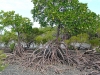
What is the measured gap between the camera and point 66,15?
474 inches

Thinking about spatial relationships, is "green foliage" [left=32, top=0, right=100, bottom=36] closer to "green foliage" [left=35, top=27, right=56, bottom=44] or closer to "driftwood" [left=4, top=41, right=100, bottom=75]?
"driftwood" [left=4, top=41, right=100, bottom=75]

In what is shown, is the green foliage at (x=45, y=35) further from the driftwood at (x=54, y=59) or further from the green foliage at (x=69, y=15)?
the green foliage at (x=69, y=15)

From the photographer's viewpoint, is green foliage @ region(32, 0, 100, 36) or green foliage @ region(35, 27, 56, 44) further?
green foliage @ region(35, 27, 56, 44)

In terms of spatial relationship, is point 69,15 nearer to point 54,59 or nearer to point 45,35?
point 54,59

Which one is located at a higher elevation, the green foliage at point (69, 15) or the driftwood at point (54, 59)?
the green foliage at point (69, 15)

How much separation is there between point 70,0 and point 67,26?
1.26m

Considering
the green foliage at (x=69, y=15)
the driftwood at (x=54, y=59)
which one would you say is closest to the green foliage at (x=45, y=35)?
the driftwood at (x=54, y=59)

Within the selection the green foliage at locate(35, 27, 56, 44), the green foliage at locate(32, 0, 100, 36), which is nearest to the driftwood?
the green foliage at locate(32, 0, 100, 36)

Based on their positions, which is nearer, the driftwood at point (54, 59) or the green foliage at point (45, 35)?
the driftwood at point (54, 59)

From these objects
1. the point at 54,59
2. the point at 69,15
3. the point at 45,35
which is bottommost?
the point at 54,59

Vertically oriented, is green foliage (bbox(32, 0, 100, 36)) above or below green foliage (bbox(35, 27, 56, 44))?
above

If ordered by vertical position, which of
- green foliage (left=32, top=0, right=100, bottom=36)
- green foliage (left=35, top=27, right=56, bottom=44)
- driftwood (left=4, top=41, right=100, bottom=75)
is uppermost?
green foliage (left=32, top=0, right=100, bottom=36)

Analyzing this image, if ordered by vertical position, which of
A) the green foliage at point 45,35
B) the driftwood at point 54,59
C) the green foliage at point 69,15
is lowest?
the driftwood at point 54,59

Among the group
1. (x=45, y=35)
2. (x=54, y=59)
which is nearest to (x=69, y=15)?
(x=54, y=59)
